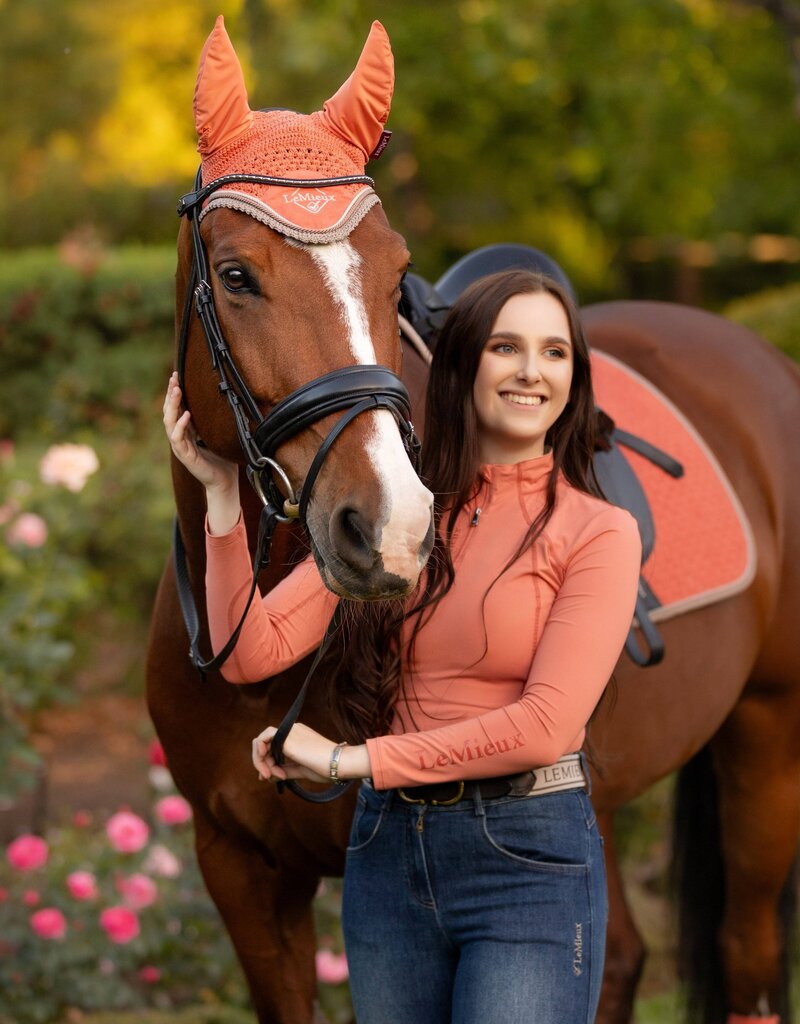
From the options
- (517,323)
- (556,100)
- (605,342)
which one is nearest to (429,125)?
(556,100)

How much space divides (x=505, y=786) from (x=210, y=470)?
647 mm

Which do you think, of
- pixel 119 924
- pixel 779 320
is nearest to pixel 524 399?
pixel 119 924

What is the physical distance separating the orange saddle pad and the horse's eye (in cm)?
133

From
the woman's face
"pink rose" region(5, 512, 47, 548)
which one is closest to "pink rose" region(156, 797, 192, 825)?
"pink rose" region(5, 512, 47, 548)

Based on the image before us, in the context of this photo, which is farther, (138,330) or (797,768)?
→ (138,330)

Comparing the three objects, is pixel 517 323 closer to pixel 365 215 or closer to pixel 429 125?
pixel 365 215

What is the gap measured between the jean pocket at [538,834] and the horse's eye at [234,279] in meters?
0.83

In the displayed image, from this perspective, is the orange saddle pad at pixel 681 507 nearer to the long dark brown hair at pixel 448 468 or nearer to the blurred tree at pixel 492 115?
the long dark brown hair at pixel 448 468

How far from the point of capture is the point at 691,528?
116 inches

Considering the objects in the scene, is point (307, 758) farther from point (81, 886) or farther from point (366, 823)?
point (81, 886)

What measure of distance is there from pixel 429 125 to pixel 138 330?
597cm

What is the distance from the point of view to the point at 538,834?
1811 mm

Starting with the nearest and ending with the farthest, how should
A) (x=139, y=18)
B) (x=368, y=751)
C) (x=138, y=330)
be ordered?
(x=368, y=751), (x=138, y=330), (x=139, y=18)

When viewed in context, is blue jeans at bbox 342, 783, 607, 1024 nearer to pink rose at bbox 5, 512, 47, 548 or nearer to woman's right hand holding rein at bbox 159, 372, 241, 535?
woman's right hand holding rein at bbox 159, 372, 241, 535
